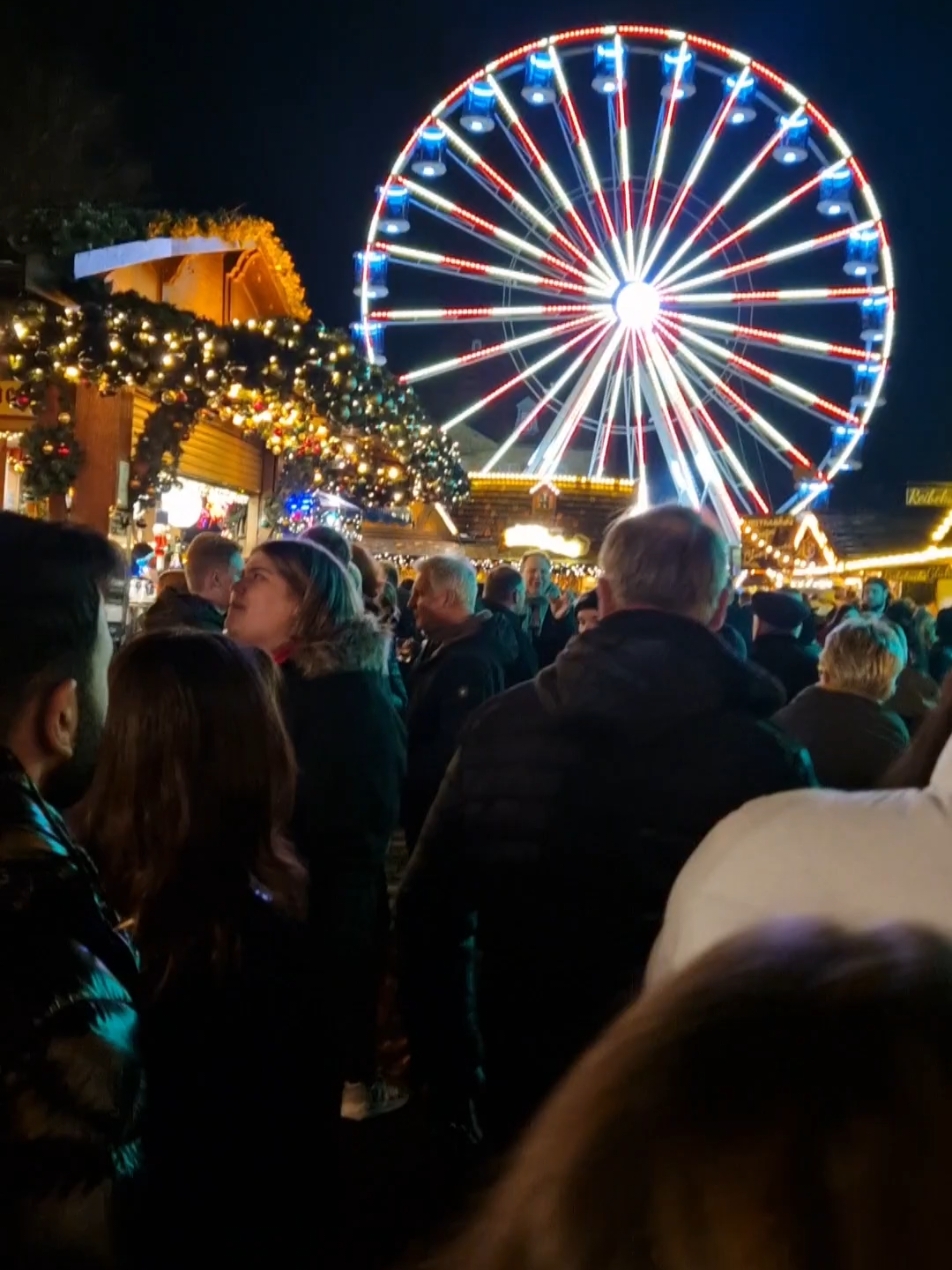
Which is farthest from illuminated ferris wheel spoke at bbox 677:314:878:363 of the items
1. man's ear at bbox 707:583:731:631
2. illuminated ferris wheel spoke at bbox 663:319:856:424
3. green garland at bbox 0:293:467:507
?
man's ear at bbox 707:583:731:631

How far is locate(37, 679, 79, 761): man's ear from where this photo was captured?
4.86 ft

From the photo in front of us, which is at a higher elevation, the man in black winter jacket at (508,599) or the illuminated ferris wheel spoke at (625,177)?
the illuminated ferris wheel spoke at (625,177)

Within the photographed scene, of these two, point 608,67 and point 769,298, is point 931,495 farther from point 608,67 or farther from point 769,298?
point 608,67

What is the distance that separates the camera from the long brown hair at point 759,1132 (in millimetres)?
598

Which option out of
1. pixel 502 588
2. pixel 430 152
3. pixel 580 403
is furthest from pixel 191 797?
pixel 580 403

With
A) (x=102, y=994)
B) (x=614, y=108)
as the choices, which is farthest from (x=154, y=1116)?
(x=614, y=108)

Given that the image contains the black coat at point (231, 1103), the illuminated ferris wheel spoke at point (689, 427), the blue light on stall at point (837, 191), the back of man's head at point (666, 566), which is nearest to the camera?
the black coat at point (231, 1103)

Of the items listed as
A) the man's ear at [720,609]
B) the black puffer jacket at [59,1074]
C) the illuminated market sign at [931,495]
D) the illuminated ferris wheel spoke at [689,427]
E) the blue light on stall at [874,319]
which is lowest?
the black puffer jacket at [59,1074]

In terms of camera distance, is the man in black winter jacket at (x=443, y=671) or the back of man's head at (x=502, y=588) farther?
the back of man's head at (x=502, y=588)

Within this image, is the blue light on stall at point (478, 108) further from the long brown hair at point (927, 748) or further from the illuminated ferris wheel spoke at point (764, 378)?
the long brown hair at point (927, 748)

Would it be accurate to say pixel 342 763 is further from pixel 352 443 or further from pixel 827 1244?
pixel 352 443

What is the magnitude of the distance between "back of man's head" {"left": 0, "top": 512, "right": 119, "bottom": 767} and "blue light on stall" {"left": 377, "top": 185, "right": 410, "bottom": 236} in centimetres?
2079

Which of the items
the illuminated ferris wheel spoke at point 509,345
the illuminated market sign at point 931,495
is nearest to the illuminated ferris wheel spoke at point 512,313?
the illuminated ferris wheel spoke at point 509,345

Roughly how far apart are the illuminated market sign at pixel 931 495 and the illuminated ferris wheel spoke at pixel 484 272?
821 centimetres
